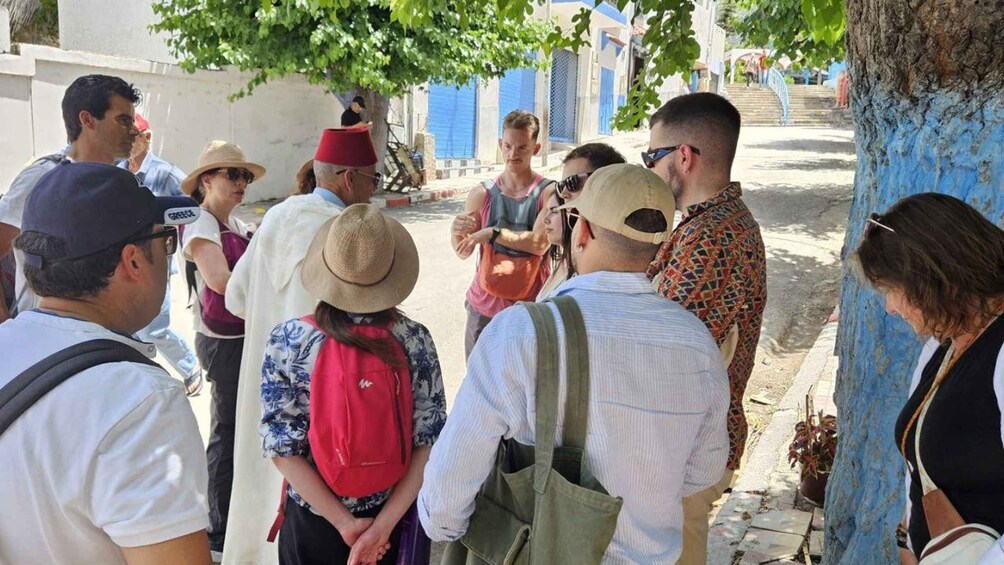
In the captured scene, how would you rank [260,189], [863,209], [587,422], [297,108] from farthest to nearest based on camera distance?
[297,108], [260,189], [863,209], [587,422]

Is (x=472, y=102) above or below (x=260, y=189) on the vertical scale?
above

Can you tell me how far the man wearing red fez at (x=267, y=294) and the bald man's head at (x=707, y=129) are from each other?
4.06 ft

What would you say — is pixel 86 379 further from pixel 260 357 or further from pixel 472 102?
pixel 472 102

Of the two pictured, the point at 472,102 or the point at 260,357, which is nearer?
the point at 260,357

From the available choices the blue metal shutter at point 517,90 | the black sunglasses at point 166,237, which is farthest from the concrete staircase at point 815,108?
the black sunglasses at point 166,237

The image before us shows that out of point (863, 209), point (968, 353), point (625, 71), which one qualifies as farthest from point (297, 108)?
point (625, 71)

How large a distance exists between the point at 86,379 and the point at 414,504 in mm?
1239

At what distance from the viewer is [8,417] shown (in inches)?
52.9

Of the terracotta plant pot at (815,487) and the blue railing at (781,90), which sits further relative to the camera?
the blue railing at (781,90)

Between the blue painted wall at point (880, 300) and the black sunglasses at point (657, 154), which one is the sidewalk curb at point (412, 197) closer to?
the black sunglasses at point (657, 154)

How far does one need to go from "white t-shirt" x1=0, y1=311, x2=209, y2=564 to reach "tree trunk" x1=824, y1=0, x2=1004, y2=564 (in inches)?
73.6

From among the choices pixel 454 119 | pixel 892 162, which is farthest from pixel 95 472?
pixel 454 119

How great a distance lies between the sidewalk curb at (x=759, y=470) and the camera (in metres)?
3.93

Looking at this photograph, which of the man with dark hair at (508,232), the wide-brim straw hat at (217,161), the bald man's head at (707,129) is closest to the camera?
the bald man's head at (707,129)
